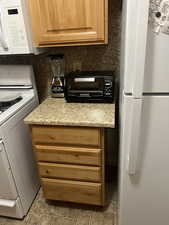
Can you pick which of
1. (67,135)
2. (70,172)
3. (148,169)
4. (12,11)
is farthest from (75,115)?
(12,11)

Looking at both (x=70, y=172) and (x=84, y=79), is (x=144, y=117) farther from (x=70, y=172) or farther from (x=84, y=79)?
(x=70, y=172)

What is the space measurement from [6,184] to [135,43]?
1.27m

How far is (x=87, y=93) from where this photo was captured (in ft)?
4.41

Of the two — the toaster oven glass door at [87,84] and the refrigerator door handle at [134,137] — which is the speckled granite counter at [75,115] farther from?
the refrigerator door handle at [134,137]

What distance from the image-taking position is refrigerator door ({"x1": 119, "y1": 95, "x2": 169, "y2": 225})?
0.80m

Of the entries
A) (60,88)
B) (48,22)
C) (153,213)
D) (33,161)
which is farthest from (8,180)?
(48,22)

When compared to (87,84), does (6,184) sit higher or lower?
lower

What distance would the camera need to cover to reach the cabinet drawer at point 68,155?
123cm

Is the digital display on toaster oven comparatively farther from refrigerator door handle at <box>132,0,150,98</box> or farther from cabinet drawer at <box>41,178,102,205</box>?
cabinet drawer at <box>41,178,102,205</box>

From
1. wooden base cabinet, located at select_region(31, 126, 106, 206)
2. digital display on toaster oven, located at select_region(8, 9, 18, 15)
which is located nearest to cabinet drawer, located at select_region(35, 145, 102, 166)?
wooden base cabinet, located at select_region(31, 126, 106, 206)

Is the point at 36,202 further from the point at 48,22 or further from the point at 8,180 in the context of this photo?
the point at 48,22

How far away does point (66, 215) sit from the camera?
5.01 ft

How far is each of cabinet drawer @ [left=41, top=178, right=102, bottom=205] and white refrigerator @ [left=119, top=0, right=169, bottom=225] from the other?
306mm

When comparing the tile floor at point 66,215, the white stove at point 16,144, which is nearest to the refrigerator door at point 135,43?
the white stove at point 16,144
